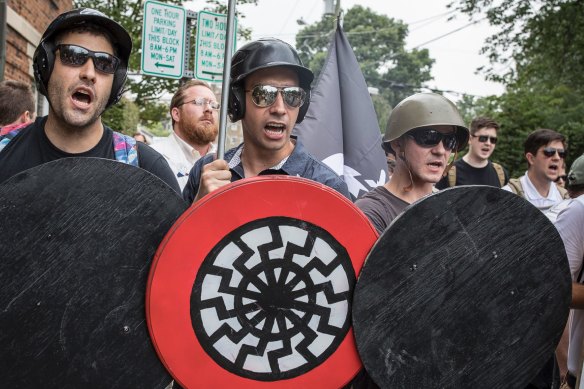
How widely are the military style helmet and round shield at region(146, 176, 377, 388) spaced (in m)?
0.96

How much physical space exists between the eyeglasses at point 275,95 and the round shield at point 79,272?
0.64m

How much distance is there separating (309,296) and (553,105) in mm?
19413

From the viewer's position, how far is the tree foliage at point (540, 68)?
15.4 metres

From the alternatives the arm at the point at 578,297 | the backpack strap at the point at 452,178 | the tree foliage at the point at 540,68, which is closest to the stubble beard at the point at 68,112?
the arm at the point at 578,297

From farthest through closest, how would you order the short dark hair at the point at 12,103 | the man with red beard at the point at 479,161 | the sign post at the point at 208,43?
the man with red beard at the point at 479,161 → the sign post at the point at 208,43 → the short dark hair at the point at 12,103

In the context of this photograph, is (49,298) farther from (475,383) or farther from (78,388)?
(475,383)

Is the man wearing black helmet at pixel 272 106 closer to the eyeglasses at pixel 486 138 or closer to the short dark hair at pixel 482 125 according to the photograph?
the eyeglasses at pixel 486 138

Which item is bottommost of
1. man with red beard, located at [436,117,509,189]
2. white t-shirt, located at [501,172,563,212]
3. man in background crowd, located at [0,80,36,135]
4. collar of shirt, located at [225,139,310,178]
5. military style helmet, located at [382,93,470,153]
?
white t-shirt, located at [501,172,563,212]

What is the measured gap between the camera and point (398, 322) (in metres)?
1.84

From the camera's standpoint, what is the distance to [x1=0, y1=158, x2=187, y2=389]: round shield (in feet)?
5.48

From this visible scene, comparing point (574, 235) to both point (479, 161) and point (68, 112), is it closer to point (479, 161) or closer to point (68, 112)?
point (68, 112)

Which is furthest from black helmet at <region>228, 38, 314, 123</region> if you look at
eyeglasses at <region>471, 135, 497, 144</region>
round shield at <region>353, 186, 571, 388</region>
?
eyeglasses at <region>471, 135, 497, 144</region>

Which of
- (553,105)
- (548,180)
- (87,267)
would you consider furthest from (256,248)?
(553,105)

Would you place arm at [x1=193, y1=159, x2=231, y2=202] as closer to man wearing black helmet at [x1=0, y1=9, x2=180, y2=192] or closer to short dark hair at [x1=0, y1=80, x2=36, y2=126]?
man wearing black helmet at [x1=0, y1=9, x2=180, y2=192]
